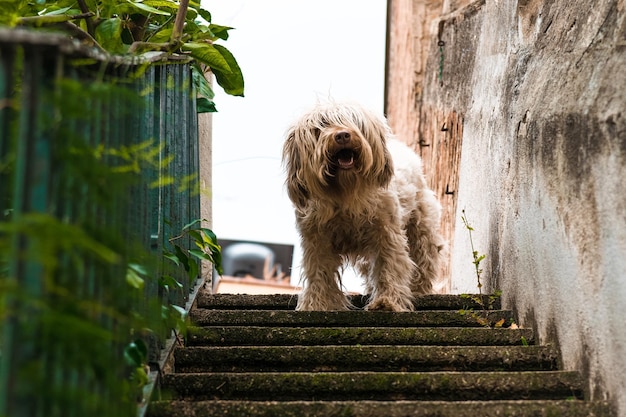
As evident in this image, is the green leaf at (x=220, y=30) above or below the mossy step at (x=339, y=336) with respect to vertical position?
above

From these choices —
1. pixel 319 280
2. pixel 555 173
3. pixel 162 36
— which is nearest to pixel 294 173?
pixel 319 280

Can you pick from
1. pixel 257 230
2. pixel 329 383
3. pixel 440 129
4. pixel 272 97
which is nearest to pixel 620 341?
pixel 329 383

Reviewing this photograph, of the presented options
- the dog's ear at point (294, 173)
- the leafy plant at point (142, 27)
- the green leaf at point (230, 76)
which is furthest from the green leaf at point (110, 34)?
the dog's ear at point (294, 173)

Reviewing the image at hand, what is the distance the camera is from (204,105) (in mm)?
4688

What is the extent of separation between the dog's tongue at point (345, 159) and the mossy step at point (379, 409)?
1.76 metres

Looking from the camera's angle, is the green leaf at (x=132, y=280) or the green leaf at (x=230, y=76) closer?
the green leaf at (x=132, y=280)

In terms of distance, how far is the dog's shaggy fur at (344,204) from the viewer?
14.8 ft

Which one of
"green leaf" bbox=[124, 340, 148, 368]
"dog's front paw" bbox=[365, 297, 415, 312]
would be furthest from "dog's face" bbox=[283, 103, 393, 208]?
"green leaf" bbox=[124, 340, 148, 368]

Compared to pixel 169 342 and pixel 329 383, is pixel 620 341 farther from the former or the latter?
pixel 169 342

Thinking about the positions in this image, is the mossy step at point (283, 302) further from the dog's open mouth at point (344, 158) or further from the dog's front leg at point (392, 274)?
the dog's open mouth at point (344, 158)

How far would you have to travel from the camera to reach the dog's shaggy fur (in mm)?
4496

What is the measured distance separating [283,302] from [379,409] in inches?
71.9

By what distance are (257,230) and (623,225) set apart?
12.8 metres

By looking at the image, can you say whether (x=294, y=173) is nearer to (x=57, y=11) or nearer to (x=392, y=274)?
(x=392, y=274)
